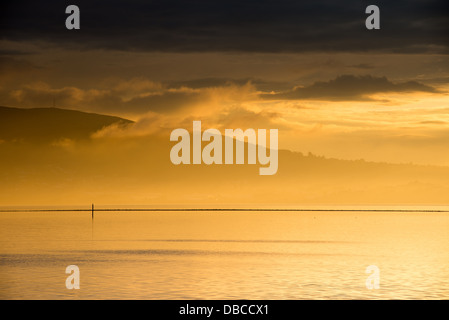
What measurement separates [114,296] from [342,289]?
1975 centimetres

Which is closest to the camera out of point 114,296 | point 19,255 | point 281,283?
point 114,296

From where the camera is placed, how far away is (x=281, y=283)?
72.2m

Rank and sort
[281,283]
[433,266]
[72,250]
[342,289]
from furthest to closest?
[72,250] → [433,266] → [281,283] → [342,289]
